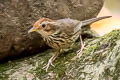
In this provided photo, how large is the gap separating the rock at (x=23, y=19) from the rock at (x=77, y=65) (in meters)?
0.17

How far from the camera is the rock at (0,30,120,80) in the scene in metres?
4.47

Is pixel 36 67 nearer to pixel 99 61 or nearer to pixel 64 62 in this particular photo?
pixel 64 62

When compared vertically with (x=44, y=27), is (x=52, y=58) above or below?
below

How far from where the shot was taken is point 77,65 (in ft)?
16.1

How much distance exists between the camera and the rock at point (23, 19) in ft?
17.6

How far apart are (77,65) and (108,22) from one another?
3.75 m

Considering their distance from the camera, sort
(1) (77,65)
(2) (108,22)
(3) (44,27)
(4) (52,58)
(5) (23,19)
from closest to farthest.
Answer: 1. (1) (77,65)
2. (3) (44,27)
3. (4) (52,58)
4. (5) (23,19)
5. (2) (108,22)

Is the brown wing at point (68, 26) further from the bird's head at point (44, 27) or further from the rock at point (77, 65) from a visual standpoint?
the rock at point (77, 65)

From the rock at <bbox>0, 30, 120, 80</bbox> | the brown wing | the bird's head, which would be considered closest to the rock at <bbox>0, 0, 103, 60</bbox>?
the rock at <bbox>0, 30, 120, 80</bbox>

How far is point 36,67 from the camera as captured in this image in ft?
17.4

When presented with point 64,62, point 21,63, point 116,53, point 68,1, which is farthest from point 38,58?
point 116,53

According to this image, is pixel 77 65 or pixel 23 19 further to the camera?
pixel 23 19

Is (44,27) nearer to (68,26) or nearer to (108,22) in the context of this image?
(68,26)

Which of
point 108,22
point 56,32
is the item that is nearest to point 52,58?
point 56,32
